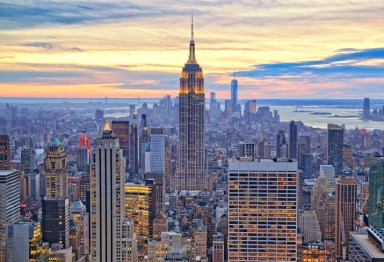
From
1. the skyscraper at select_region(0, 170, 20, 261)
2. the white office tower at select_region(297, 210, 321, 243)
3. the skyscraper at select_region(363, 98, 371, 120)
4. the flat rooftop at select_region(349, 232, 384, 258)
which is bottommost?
the white office tower at select_region(297, 210, 321, 243)

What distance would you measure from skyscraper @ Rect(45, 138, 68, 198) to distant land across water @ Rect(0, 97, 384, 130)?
3.36 m

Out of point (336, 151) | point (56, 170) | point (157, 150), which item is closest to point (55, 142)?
point (56, 170)

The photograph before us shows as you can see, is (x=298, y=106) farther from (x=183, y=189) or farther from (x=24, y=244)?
(x=183, y=189)

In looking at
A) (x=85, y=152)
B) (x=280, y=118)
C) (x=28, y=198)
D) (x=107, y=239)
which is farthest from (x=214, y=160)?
(x=107, y=239)

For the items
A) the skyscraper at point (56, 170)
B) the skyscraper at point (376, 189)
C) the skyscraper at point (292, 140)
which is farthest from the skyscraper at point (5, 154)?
the skyscraper at point (376, 189)

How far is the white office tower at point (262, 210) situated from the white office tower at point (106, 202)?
3097mm

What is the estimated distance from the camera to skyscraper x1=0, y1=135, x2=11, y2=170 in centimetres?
2294

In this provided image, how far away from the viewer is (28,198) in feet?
71.8

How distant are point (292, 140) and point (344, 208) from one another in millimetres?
5837

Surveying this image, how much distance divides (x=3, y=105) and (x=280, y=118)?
13.7 m

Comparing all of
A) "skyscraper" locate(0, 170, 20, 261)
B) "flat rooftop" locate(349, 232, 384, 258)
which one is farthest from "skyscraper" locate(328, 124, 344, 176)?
"flat rooftop" locate(349, 232, 384, 258)

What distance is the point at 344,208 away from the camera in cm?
2361

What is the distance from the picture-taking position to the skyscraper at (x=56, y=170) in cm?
2502

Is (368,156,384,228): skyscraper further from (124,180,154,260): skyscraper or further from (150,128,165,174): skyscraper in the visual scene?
(150,128,165,174): skyscraper
